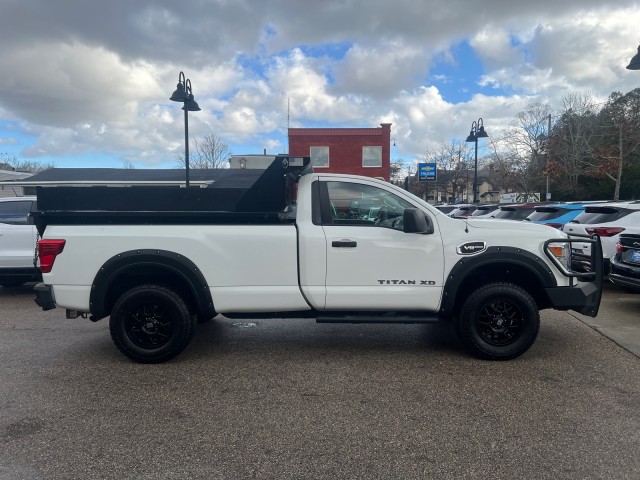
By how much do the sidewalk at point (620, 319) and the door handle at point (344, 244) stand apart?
3.30 m

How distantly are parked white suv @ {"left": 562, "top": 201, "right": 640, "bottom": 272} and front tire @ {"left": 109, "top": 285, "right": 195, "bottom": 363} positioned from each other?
6448mm

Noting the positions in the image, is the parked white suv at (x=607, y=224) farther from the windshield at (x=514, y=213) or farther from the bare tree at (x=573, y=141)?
the bare tree at (x=573, y=141)

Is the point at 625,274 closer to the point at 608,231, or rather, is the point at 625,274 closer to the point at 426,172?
the point at 608,231

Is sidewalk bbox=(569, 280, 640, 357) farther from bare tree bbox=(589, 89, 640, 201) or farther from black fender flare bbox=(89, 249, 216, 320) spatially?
bare tree bbox=(589, 89, 640, 201)

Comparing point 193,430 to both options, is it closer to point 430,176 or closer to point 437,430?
point 437,430

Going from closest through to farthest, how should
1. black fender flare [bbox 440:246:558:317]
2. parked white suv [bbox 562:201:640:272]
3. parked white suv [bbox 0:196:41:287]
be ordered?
1. black fender flare [bbox 440:246:558:317]
2. parked white suv [bbox 0:196:41:287]
3. parked white suv [bbox 562:201:640:272]

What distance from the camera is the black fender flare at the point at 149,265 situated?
458 centimetres

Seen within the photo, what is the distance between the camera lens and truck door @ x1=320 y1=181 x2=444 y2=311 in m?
4.67

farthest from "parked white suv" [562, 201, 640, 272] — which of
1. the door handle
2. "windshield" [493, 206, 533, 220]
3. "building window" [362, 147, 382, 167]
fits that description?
"building window" [362, 147, 382, 167]

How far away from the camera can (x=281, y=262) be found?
4672mm

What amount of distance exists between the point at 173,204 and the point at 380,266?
87.5 inches

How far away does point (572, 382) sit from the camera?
426 centimetres

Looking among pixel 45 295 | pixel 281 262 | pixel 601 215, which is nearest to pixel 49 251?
pixel 45 295

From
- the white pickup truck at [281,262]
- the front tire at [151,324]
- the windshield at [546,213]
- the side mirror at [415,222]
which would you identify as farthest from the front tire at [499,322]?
the windshield at [546,213]
